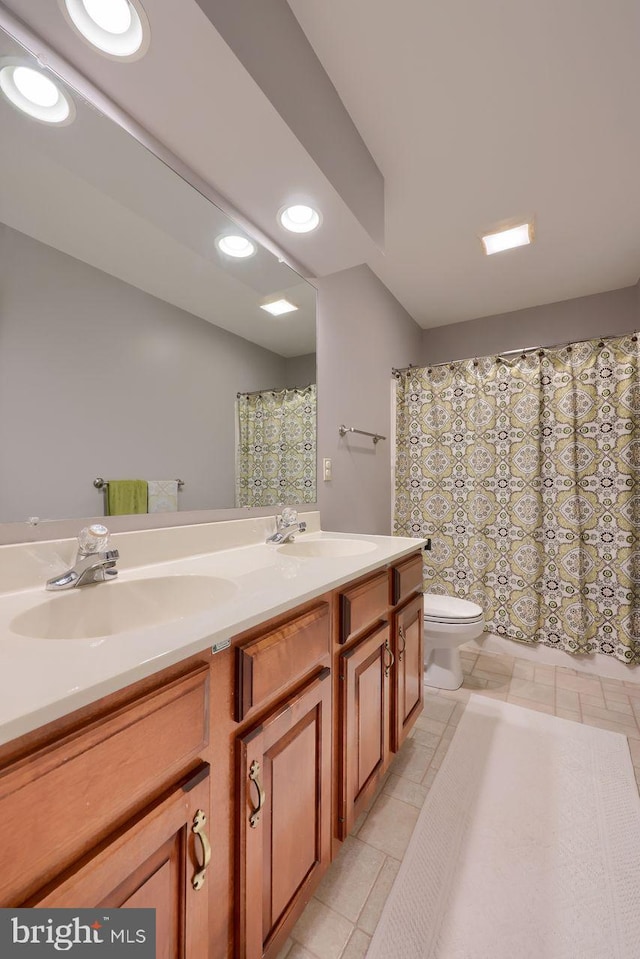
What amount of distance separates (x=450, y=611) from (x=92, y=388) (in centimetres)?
195

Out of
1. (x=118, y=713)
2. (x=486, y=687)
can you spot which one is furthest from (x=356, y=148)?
(x=486, y=687)

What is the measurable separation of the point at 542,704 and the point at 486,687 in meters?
0.27

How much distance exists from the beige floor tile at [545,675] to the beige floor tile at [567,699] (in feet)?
0.22

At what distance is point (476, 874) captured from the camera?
1.15m

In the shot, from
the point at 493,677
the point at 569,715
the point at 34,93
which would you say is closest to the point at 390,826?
the point at 569,715

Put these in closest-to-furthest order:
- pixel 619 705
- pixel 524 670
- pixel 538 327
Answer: pixel 619 705 → pixel 524 670 → pixel 538 327

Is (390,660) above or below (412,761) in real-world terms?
above

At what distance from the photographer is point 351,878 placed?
3.72ft

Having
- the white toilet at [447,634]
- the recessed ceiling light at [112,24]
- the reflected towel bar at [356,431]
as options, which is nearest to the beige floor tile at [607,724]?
the white toilet at [447,634]

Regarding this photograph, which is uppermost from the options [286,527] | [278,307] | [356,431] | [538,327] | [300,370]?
[538,327]

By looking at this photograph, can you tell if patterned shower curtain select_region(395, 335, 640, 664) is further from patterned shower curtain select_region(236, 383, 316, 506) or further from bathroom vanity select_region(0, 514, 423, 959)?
bathroom vanity select_region(0, 514, 423, 959)

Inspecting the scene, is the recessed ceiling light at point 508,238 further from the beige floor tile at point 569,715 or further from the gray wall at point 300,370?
the beige floor tile at point 569,715

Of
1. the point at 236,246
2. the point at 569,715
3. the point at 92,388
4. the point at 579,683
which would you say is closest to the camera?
the point at 92,388

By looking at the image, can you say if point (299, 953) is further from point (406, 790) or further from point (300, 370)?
point (300, 370)
